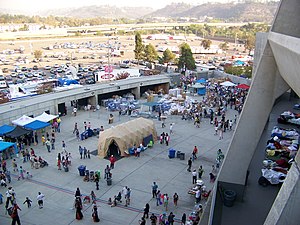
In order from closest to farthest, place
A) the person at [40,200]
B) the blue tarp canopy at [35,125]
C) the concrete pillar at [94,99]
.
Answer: the person at [40,200] < the blue tarp canopy at [35,125] < the concrete pillar at [94,99]

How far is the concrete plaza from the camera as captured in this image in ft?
48.3

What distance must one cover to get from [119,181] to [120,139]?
3572 millimetres

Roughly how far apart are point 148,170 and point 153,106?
13866 millimetres

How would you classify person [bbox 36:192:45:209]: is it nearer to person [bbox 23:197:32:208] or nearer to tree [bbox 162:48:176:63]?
person [bbox 23:197:32:208]

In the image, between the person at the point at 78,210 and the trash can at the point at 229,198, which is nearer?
the trash can at the point at 229,198

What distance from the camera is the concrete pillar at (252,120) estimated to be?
1230 centimetres

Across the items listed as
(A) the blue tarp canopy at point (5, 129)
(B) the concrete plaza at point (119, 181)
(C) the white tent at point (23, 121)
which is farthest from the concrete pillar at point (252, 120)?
(C) the white tent at point (23, 121)

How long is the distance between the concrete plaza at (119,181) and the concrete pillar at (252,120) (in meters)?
3.28

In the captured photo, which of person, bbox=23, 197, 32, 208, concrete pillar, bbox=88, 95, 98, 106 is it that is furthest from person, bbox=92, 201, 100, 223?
concrete pillar, bbox=88, 95, 98, 106

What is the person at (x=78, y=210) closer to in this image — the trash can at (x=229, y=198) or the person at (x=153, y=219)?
the person at (x=153, y=219)

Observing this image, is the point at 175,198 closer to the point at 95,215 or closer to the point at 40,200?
the point at 95,215

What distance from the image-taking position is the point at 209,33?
169 metres

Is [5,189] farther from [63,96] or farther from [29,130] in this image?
[63,96]

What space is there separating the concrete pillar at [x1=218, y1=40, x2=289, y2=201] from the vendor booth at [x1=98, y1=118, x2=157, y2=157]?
9.15 metres
